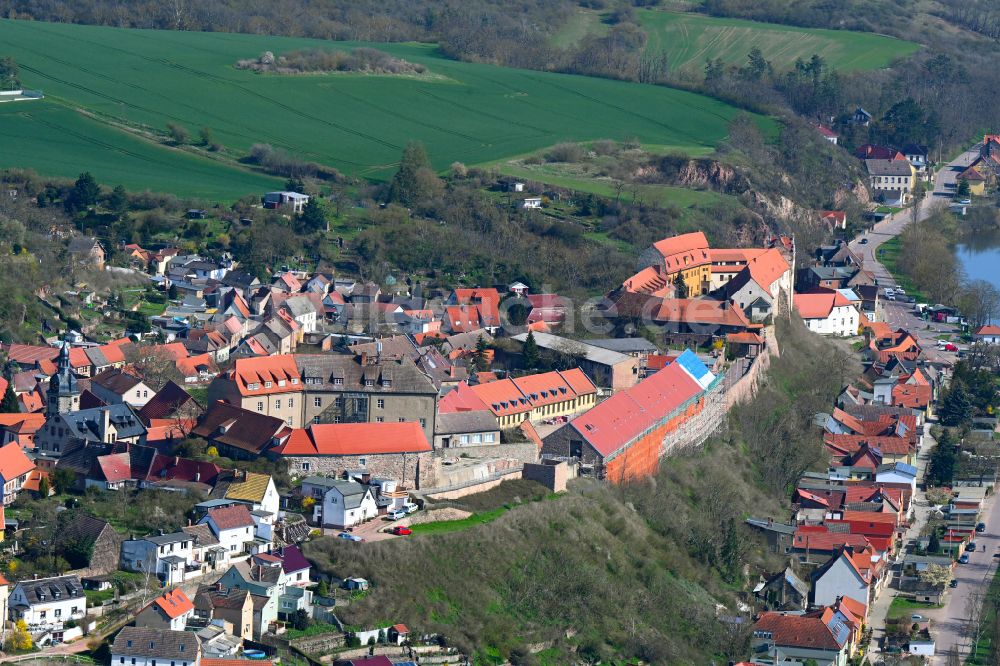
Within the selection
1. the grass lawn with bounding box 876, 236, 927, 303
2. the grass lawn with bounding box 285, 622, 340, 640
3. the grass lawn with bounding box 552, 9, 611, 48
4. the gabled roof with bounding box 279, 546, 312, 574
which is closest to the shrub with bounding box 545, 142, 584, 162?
the grass lawn with bounding box 876, 236, 927, 303

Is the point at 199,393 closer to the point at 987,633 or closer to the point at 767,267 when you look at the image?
the point at 987,633

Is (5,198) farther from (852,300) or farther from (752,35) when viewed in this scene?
(752,35)

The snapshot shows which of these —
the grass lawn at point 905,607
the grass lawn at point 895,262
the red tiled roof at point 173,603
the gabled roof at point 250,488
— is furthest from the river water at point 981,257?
the red tiled roof at point 173,603

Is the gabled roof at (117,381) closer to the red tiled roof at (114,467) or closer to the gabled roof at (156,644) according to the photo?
the red tiled roof at (114,467)

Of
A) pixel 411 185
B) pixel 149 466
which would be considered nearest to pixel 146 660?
pixel 149 466

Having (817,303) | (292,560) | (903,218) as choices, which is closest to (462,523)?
(292,560)

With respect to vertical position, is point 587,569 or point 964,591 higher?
point 587,569

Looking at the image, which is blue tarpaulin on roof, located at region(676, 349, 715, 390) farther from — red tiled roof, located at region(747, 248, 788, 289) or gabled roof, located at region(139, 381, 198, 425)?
gabled roof, located at region(139, 381, 198, 425)
